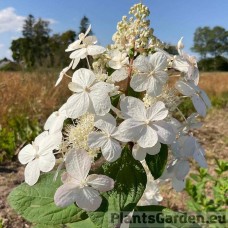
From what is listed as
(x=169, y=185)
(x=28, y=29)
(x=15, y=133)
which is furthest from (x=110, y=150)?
(x=28, y=29)

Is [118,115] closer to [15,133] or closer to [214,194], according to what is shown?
[214,194]

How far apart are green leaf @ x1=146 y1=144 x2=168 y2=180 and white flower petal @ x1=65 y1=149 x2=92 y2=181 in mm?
148

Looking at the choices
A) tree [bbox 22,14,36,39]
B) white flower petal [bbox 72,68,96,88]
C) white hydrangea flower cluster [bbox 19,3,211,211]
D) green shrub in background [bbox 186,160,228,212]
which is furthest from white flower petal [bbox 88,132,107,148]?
tree [bbox 22,14,36,39]

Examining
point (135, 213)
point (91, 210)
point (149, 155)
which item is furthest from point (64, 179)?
point (135, 213)

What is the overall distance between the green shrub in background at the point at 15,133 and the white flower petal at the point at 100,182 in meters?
2.52

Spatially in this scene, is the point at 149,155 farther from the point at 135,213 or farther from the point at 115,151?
the point at 135,213

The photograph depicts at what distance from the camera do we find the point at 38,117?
14.0 feet

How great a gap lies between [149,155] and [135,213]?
0.23 m

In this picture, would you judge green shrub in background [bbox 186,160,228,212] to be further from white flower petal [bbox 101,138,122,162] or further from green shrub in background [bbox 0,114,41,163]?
green shrub in background [bbox 0,114,41,163]

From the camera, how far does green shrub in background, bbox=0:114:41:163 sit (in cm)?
328

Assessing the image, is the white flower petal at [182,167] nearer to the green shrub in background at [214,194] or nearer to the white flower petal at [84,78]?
the white flower petal at [84,78]

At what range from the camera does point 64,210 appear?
0.87 metres

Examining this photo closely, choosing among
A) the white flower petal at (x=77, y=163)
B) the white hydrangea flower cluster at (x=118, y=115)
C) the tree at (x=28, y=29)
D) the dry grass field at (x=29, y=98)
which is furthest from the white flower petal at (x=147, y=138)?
the tree at (x=28, y=29)

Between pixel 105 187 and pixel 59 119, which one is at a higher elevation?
pixel 59 119
